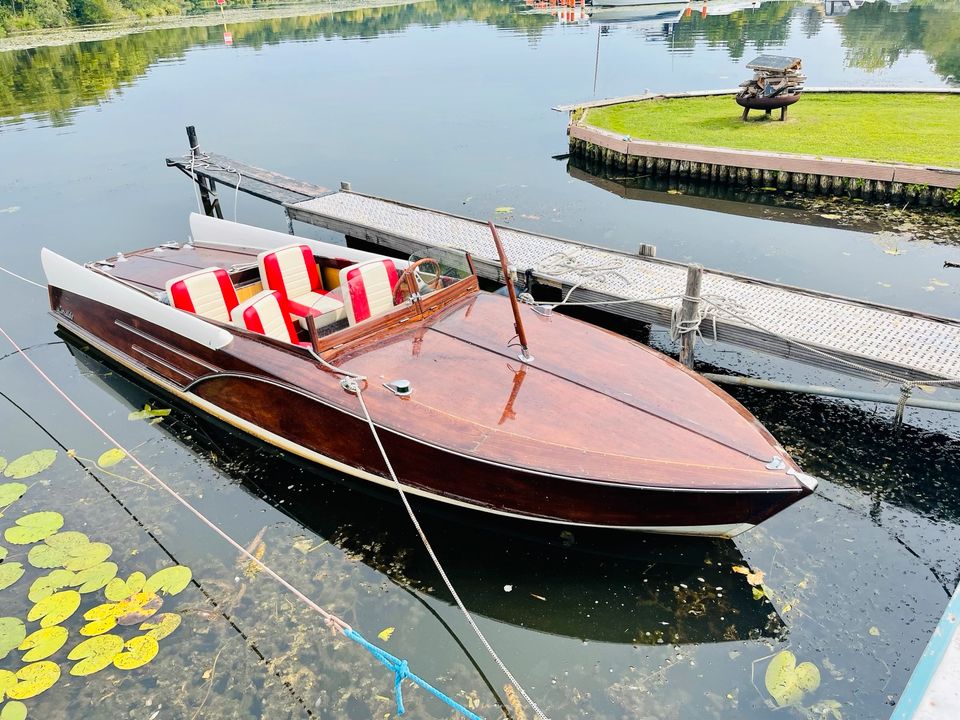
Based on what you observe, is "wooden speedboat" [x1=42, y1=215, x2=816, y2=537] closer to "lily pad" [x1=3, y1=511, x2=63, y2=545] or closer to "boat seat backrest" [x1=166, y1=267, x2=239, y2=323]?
"boat seat backrest" [x1=166, y1=267, x2=239, y2=323]

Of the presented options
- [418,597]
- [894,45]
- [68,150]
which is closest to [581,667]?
[418,597]

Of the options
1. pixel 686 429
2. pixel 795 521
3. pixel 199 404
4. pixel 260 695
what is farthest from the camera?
pixel 199 404

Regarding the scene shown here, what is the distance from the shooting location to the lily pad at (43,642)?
4.97 meters

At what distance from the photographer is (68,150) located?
19.6m

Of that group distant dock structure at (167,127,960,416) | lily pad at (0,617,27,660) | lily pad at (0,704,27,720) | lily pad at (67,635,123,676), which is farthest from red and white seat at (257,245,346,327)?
lily pad at (0,704,27,720)

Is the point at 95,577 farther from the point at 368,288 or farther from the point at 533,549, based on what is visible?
the point at 533,549

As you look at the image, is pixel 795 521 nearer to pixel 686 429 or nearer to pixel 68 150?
pixel 686 429

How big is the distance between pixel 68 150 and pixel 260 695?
20.4 meters

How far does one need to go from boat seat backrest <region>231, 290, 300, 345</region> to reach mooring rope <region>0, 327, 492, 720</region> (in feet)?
6.05

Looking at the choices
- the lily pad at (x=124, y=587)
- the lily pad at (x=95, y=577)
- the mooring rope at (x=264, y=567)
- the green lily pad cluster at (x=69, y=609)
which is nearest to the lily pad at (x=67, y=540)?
the green lily pad cluster at (x=69, y=609)

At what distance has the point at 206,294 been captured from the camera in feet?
24.1

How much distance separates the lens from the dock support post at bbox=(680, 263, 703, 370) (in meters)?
7.07

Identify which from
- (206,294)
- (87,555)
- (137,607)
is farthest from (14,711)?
(206,294)

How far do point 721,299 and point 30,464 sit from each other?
797cm
